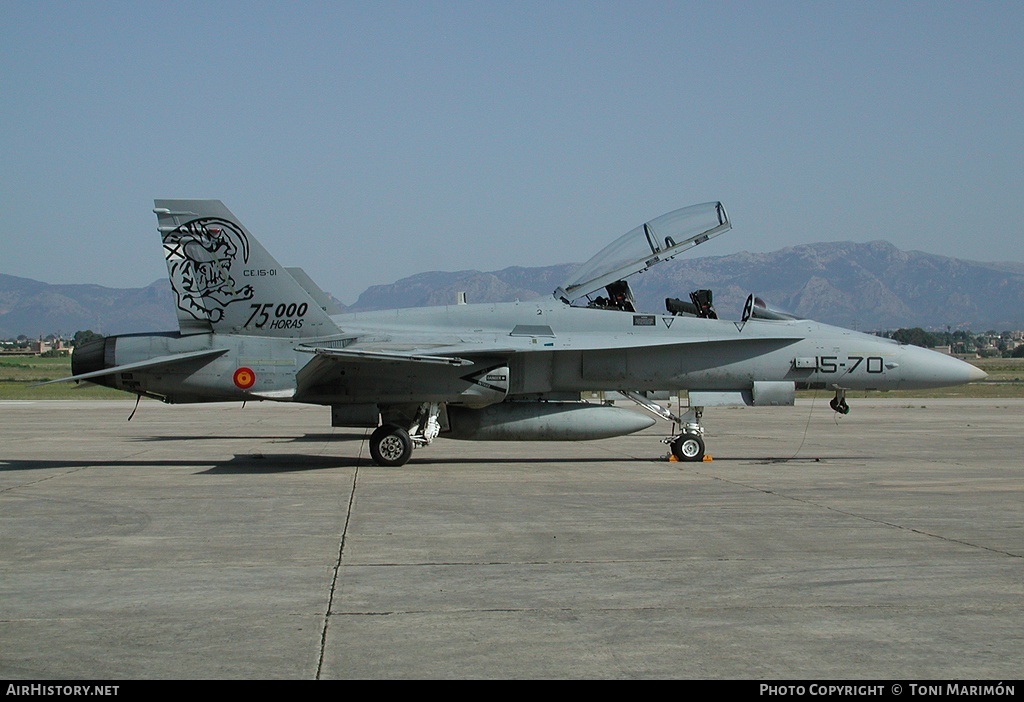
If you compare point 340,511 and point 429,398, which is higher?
point 429,398

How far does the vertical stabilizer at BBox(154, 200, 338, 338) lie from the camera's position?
14250mm

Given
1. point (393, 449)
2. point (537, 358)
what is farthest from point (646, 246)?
point (393, 449)

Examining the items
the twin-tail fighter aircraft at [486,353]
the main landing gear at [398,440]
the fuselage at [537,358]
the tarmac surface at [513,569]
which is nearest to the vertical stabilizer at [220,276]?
the twin-tail fighter aircraft at [486,353]

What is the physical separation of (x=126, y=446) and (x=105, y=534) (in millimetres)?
10858

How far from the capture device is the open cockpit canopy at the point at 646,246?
50.2ft

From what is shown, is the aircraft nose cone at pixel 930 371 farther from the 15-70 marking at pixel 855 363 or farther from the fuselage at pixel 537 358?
the 15-70 marking at pixel 855 363

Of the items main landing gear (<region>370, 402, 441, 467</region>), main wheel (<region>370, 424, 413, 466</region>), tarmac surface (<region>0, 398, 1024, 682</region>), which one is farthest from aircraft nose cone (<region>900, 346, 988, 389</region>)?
main wheel (<region>370, 424, 413, 466</region>)

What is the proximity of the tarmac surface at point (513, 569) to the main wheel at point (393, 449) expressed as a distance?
321 mm

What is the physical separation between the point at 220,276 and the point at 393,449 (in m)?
3.59

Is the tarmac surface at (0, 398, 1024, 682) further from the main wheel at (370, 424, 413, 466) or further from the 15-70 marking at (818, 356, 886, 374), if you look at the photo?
the 15-70 marking at (818, 356, 886, 374)
